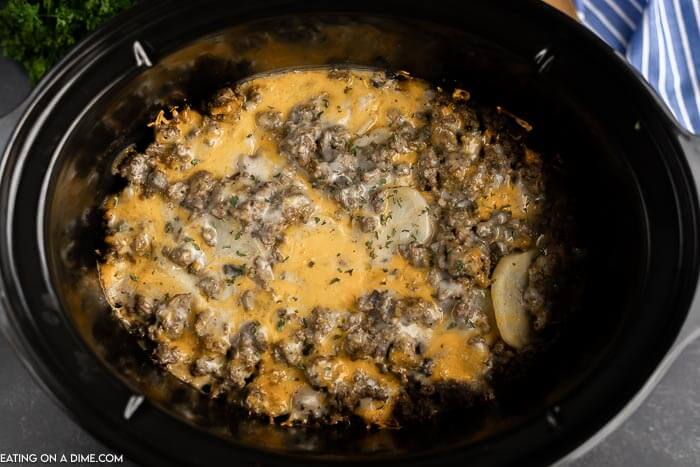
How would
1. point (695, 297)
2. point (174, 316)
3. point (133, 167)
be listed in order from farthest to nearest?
point (133, 167), point (174, 316), point (695, 297)

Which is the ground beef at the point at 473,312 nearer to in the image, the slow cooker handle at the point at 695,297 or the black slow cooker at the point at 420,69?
the black slow cooker at the point at 420,69

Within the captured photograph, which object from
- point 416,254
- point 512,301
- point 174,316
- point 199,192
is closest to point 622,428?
point 512,301

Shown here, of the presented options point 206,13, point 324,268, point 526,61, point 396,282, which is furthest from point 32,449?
point 526,61

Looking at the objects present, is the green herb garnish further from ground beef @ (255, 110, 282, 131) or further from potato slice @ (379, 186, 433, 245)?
potato slice @ (379, 186, 433, 245)

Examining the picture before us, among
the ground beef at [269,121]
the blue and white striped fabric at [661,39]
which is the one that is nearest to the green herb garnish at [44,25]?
the ground beef at [269,121]

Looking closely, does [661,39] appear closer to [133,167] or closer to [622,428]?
[622,428]

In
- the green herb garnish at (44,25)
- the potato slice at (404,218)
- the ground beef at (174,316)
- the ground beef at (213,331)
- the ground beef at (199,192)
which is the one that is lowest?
the ground beef at (213,331)
